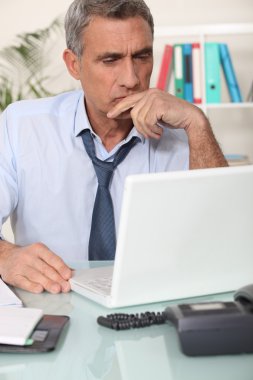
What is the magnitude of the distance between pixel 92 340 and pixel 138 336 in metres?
0.07

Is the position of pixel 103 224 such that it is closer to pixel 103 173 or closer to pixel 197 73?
pixel 103 173

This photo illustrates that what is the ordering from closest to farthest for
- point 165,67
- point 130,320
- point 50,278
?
1. point 130,320
2. point 50,278
3. point 165,67

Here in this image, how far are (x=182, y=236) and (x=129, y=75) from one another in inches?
35.8

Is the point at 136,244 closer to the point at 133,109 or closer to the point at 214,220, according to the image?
the point at 214,220

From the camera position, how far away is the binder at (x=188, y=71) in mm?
3775

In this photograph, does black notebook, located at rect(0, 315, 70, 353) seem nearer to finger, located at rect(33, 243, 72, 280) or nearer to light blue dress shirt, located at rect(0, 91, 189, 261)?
finger, located at rect(33, 243, 72, 280)

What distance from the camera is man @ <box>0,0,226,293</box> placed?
189cm

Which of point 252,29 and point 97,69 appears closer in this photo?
point 97,69

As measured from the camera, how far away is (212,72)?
3742 mm

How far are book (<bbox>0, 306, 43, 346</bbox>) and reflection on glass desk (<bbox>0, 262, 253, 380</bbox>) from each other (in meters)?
0.03

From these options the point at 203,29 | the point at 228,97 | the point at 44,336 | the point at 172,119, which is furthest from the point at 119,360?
the point at 228,97

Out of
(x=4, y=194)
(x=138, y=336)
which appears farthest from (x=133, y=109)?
(x=138, y=336)

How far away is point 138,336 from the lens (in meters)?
1.02

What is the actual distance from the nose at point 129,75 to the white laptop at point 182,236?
836 millimetres
